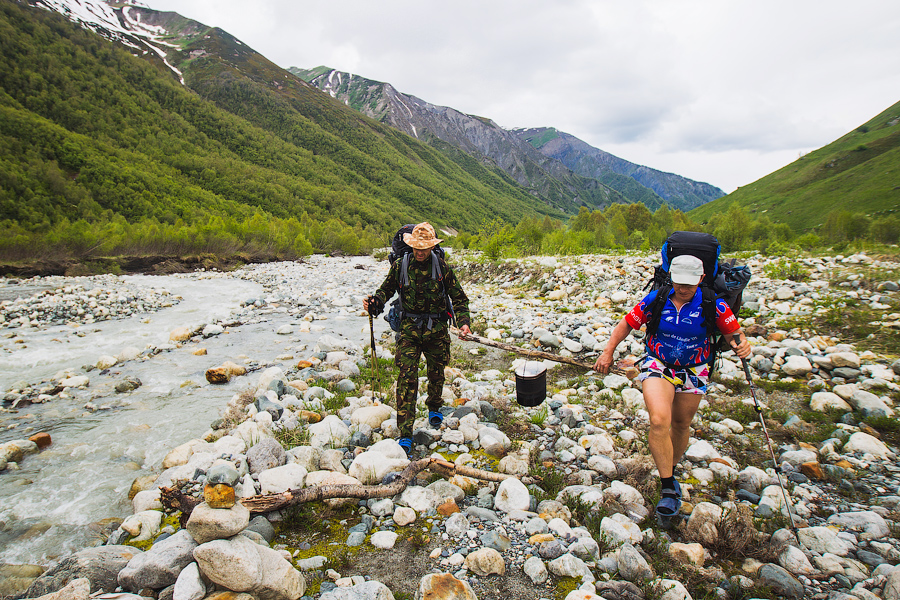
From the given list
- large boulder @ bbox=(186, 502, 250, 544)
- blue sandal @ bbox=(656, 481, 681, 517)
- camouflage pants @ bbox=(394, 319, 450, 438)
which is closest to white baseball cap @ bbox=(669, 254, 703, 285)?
blue sandal @ bbox=(656, 481, 681, 517)

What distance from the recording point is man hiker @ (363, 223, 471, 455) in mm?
4559

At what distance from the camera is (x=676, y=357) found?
11.5ft

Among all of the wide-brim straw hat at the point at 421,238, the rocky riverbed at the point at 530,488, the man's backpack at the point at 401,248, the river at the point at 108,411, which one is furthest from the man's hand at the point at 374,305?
the river at the point at 108,411

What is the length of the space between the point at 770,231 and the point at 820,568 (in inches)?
1392

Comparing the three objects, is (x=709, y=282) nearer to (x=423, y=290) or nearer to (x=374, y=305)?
(x=423, y=290)

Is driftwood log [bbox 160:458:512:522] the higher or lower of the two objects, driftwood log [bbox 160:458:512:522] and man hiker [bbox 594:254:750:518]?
the lower

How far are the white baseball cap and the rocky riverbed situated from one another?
194 cm

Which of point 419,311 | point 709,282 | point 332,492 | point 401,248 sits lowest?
point 332,492

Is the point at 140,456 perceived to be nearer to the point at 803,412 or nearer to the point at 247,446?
the point at 247,446

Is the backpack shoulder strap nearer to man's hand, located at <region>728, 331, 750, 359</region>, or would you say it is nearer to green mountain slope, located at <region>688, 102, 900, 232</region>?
man's hand, located at <region>728, 331, 750, 359</region>

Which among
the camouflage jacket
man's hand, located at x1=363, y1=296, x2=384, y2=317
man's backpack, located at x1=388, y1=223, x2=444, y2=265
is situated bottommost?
man's hand, located at x1=363, y1=296, x2=384, y2=317

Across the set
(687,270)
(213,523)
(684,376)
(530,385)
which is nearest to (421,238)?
(530,385)

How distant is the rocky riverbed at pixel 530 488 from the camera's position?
253 cm

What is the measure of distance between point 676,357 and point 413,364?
110 inches
